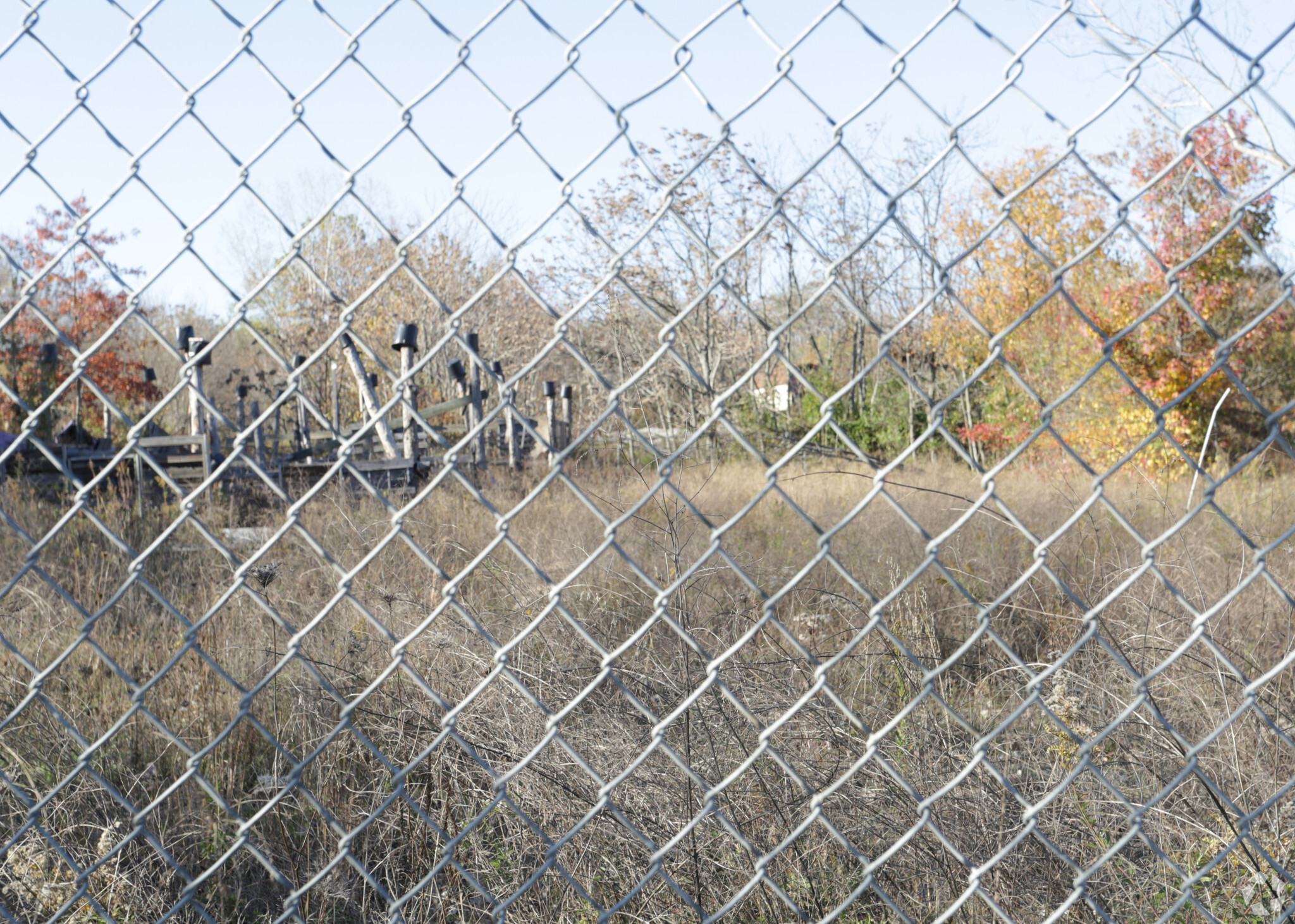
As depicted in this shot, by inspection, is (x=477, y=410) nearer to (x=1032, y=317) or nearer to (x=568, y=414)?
(x=568, y=414)

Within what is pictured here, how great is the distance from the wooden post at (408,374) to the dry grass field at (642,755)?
22cm

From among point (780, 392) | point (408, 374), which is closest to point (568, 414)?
point (780, 392)

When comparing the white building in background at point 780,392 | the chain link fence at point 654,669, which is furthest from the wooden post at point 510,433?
the white building in background at point 780,392

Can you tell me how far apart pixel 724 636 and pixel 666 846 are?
1.64m

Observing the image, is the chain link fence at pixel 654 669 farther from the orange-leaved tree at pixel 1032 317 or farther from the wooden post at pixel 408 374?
the orange-leaved tree at pixel 1032 317

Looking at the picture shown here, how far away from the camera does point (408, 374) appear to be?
1.19 m

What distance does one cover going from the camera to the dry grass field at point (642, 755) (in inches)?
54.2

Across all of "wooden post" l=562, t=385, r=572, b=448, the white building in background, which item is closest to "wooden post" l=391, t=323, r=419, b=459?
"wooden post" l=562, t=385, r=572, b=448

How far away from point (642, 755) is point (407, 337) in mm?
3405

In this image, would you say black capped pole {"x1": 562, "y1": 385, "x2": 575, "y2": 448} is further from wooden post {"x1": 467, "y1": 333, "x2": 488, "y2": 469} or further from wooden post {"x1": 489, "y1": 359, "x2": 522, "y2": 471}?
wooden post {"x1": 467, "y1": 333, "x2": 488, "y2": 469}

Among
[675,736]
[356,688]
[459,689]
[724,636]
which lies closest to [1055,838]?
[675,736]

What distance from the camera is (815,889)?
6.07 feet

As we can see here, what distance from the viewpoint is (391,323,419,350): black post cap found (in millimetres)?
4324

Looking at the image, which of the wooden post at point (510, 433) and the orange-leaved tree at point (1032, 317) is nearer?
the wooden post at point (510, 433)
